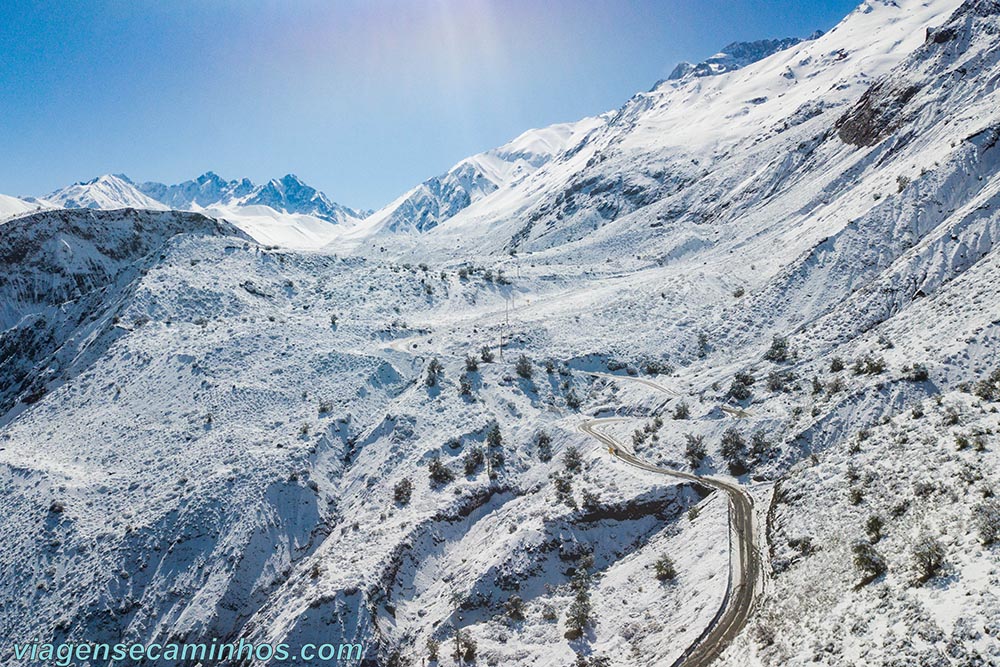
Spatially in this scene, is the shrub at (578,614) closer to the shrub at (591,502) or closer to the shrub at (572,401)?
the shrub at (591,502)

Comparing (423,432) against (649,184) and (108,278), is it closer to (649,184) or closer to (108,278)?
(108,278)

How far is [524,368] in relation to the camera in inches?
1473

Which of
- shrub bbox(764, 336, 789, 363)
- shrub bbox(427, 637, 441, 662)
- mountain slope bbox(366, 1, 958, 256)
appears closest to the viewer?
shrub bbox(427, 637, 441, 662)

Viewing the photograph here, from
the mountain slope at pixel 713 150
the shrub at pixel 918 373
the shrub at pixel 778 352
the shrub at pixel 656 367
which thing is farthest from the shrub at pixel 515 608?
the mountain slope at pixel 713 150

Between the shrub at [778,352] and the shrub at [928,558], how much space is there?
63.7 feet

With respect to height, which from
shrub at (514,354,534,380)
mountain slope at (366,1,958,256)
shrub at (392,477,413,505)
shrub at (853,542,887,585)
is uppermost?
mountain slope at (366,1,958,256)

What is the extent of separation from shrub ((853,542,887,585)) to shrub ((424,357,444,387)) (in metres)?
26.1

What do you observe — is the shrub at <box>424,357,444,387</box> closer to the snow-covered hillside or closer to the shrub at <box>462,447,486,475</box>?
the snow-covered hillside

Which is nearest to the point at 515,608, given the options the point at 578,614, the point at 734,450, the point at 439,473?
the point at 578,614

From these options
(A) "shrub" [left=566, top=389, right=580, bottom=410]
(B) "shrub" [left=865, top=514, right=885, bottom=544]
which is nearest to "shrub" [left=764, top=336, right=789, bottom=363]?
(A) "shrub" [left=566, top=389, right=580, bottom=410]

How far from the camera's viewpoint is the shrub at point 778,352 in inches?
1239

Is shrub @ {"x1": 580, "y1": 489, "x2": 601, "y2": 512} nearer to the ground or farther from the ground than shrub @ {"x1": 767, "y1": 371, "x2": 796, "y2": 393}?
nearer to the ground

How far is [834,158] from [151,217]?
300 feet

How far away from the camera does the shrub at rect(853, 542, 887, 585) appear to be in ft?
44.2
